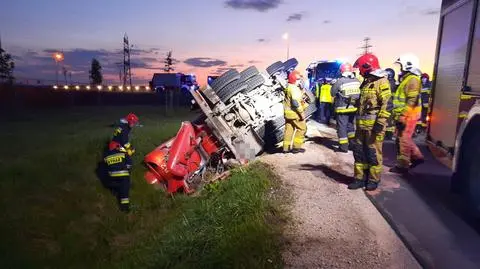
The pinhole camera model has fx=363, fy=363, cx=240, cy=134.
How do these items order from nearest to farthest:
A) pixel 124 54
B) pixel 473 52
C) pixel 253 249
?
1. pixel 253 249
2. pixel 473 52
3. pixel 124 54

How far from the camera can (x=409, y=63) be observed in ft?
17.4

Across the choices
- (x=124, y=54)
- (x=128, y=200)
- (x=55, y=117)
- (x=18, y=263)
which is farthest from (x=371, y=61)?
(x=124, y=54)

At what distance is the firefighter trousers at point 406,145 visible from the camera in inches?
215

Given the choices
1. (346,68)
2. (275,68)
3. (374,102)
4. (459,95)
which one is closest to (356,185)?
(374,102)

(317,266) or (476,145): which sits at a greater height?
(476,145)

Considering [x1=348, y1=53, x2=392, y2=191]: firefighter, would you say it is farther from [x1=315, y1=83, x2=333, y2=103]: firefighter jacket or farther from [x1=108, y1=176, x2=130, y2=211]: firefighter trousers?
[x1=315, y1=83, x2=333, y2=103]: firefighter jacket

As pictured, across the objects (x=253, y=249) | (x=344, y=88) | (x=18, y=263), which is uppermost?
(x=344, y=88)

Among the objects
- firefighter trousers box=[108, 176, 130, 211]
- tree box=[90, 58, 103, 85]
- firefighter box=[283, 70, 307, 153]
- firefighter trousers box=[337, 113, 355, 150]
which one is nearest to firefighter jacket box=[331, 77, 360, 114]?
firefighter trousers box=[337, 113, 355, 150]

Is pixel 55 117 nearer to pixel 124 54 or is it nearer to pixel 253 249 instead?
pixel 253 249

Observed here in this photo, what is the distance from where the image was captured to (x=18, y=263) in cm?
482

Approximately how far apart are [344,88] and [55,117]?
11464mm

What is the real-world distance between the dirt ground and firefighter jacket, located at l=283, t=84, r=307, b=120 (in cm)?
125

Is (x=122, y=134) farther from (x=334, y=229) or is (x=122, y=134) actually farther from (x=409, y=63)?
(x=409, y=63)

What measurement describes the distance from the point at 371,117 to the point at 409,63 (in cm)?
142
